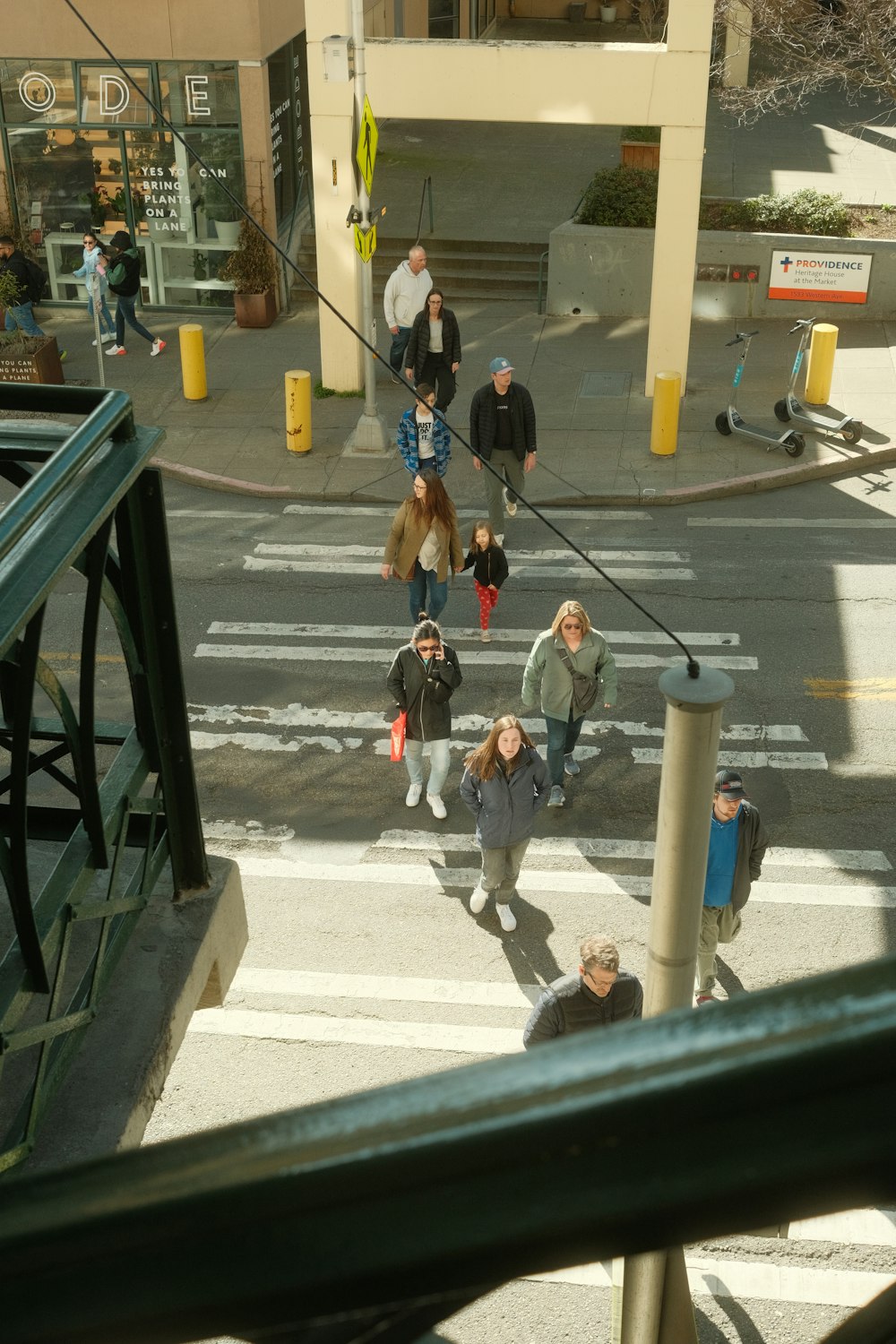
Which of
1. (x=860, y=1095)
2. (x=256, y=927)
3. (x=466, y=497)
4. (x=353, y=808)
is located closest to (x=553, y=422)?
(x=466, y=497)

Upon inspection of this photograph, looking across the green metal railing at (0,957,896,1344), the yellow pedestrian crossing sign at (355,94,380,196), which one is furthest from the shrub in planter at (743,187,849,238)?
the green metal railing at (0,957,896,1344)

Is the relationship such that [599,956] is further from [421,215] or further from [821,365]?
[421,215]

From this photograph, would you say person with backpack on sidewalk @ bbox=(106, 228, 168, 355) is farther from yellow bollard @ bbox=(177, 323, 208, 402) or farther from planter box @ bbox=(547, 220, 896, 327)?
planter box @ bbox=(547, 220, 896, 327)

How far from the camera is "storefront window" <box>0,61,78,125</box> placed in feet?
70.3

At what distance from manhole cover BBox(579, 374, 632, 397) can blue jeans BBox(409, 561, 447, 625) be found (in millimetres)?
7236

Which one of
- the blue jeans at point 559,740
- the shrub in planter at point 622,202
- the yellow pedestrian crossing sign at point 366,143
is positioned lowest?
the blue jeans at point 559,740

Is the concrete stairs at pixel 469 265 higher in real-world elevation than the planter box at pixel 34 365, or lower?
higher

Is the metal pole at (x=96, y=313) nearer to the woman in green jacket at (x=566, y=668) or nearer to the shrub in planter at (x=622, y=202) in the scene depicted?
the shrub in planter at (x=622, y=202)

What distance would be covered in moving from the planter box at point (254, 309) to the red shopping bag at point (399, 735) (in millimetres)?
12618

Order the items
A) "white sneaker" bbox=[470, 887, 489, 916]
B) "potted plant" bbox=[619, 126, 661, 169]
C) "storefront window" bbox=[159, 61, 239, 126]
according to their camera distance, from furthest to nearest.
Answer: "potted plant" bbox=[619, 126, 661, 169] → "storefront window" bbox=[159, 61, 239, 126] → "white sneaker" bbox=[470, 887, 489, 916]

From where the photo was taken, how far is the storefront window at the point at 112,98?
2136 centimetres

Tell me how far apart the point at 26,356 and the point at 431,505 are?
8972 millimetres

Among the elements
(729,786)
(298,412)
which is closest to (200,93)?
(298,412)

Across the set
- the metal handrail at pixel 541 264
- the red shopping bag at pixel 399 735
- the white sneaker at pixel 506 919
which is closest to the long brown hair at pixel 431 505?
the red shopping bag at pixel 399 735
